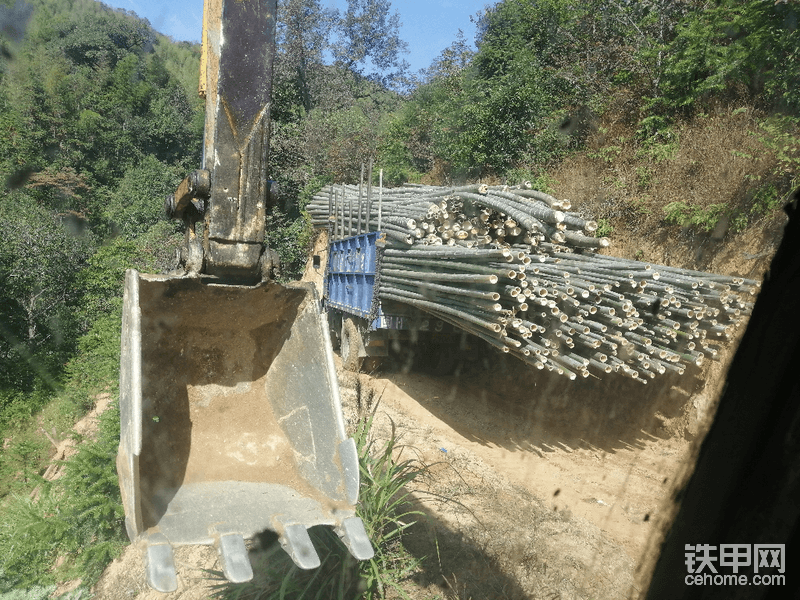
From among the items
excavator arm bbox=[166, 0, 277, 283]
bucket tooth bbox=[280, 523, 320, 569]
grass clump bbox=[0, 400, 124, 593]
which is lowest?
grass clump bbox=[0, 400, 124, 593]

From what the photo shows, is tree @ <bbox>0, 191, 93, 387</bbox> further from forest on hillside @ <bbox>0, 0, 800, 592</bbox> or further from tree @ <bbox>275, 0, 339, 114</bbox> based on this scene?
tree @ <bbox>275, 0, 339, 114</bbox>

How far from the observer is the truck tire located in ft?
28.0

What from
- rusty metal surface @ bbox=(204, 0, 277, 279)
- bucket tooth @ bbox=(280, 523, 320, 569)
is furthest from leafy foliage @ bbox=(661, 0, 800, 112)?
bucket tooth @ bbox=(280, 523, 320, 569)

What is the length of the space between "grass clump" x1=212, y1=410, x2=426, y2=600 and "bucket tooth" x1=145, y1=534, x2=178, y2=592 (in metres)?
1.09

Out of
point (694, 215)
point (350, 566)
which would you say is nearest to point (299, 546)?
point (350, 566)

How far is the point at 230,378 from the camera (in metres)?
3.32

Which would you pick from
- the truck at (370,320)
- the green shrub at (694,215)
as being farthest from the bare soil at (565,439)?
the truck at (370,320)

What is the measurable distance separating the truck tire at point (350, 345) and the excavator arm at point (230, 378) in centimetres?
515

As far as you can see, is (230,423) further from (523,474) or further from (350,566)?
(523,474)

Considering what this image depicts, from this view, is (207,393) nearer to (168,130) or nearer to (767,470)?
(767,470)

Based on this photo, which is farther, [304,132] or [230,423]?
[304,132]

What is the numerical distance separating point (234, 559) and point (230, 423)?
107 cm

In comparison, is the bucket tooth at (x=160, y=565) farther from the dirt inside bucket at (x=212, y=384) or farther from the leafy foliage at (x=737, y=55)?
the leafy foliage at (x=737, y=55)

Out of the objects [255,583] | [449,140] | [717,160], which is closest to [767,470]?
[255,583]
